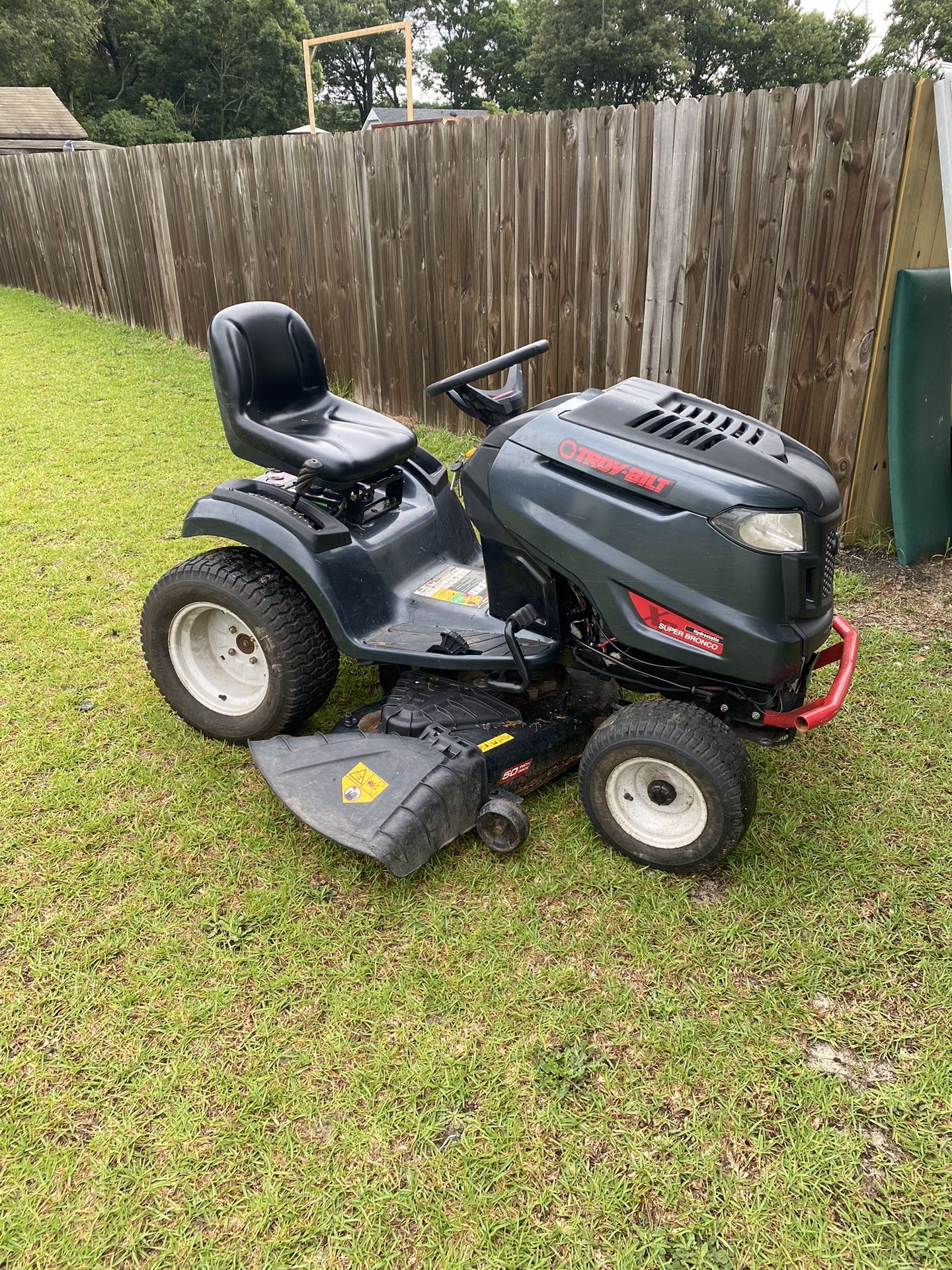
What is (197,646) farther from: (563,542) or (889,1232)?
(889,1232)

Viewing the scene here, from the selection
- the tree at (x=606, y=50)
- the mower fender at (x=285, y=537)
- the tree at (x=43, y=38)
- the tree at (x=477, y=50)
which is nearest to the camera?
the mower fender at (x=285, y=537)

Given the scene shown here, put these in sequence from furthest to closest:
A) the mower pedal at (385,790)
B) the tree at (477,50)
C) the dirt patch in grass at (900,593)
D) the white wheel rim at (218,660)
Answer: the tree at (477,50), the dirt patch in grass at (900,593), the white wheel rim at (218,660), the mower pedal at (385,790)

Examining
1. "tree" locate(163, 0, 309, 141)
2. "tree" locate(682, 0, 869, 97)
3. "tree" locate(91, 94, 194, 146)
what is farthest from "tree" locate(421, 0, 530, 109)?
"tree" locate(91, 94, 194, 146)

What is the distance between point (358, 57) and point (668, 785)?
7294cm

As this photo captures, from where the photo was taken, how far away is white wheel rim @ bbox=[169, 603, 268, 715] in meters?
3.00

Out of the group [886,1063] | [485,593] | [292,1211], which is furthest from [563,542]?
[292,1211]

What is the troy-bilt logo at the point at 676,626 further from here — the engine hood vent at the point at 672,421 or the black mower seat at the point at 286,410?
the black mower seat at the point at 286,410

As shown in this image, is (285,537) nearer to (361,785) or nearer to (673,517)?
(361,785)

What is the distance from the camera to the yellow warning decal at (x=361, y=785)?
243 centimetres

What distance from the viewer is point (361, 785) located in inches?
96.7

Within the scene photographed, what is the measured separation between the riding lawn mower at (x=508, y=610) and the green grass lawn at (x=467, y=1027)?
206 mm

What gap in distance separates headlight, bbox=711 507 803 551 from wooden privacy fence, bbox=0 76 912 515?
2.38m

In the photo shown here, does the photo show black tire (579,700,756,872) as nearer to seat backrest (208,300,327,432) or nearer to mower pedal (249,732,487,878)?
mower pedal (249,732,487,878)

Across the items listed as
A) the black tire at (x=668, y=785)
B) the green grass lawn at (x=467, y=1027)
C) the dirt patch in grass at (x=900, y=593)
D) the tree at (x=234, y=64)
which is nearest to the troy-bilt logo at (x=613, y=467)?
the black tire at (x=668, y=785)
